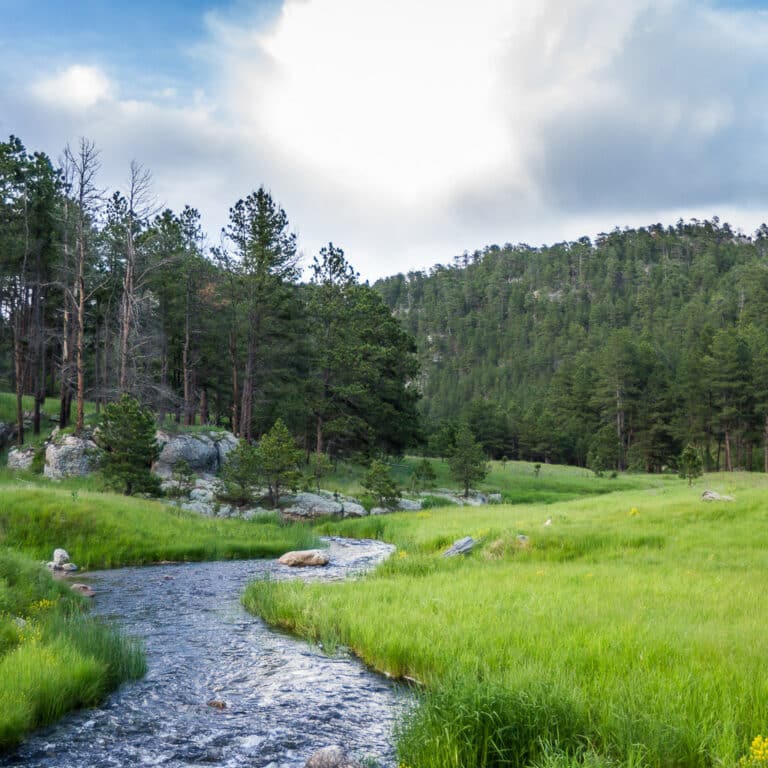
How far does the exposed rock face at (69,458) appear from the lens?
2972 centimetres

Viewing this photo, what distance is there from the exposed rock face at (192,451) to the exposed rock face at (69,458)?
353 centimetres

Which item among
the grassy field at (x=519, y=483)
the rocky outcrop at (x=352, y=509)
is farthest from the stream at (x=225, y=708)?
the grassy field at (x=519, y=483)

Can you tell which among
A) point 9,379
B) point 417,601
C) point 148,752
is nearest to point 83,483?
point 417,601

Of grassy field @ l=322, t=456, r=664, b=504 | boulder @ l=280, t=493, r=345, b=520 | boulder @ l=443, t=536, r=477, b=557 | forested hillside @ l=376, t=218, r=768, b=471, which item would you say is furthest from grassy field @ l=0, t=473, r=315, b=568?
forested hillside @ l=376, t=218, r=768, b=471

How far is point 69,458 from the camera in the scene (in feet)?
98.7

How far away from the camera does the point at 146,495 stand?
1067 inches

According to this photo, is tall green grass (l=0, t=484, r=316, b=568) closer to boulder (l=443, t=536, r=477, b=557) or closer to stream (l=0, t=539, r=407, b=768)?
stream (l=0, t=539, r=407, b=768)

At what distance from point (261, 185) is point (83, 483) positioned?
88.1ft

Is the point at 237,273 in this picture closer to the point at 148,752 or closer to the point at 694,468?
the point at 694,468

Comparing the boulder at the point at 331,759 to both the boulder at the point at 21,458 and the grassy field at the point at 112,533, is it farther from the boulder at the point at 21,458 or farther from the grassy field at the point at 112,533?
the boulder at the point at 21,458

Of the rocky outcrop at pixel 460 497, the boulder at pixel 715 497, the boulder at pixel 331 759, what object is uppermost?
the boulder at pixel 715 497

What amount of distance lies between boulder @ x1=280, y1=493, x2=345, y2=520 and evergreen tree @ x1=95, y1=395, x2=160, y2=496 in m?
6.77

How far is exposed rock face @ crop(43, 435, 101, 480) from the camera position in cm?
2972

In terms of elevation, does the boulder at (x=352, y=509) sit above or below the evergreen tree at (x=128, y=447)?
below
